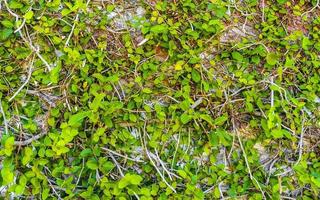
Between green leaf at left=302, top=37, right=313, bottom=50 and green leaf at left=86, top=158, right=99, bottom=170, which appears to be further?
green leaf at left=302, top=37, right=313, bottom=50

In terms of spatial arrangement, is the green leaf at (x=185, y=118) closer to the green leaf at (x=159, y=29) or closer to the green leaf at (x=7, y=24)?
the green leaf at (x=159, y=29)

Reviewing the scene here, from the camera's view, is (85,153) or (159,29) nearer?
(85,153)

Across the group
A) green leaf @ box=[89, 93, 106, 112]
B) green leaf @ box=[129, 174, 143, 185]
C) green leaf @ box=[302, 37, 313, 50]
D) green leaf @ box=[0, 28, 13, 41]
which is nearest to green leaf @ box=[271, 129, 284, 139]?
green leaf @ box=[302, 37, 313, 50]

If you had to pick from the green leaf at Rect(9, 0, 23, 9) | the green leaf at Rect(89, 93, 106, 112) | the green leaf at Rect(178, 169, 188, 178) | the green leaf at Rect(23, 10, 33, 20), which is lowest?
the green leaf at Rect(178, 169, 188, 178)

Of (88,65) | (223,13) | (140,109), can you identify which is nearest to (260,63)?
(223,13)

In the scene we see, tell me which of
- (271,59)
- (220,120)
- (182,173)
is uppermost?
(271,59)

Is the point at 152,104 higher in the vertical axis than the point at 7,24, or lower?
lower

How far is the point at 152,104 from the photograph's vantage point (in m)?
1.90

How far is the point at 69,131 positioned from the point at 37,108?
21cm

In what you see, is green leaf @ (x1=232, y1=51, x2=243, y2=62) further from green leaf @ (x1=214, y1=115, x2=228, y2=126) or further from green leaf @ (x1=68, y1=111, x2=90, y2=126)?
green leaf @ (x1=68, y1=111, x2=90, y2=126)

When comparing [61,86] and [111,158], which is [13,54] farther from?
[111,158]

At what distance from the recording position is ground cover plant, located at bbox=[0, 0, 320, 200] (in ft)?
5.62

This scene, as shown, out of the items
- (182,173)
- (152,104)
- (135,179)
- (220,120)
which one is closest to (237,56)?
A: (220,120)

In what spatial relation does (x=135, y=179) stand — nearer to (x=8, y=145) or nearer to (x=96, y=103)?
(x=96, y=103)
